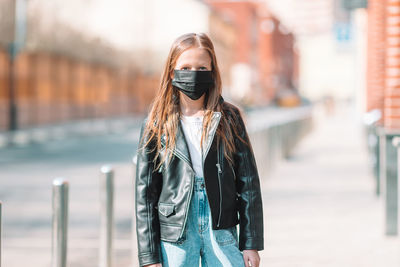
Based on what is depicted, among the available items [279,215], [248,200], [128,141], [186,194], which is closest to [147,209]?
[186,194]

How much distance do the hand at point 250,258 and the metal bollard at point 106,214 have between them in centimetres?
217

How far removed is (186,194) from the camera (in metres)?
2.95

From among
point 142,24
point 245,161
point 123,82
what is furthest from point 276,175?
point 142,24

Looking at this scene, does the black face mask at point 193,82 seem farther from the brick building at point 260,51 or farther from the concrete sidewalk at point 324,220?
the brick building at point 260,51

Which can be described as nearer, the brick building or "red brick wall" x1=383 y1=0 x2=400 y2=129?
"red brick wall" x1=383 y1=0 x2=400 y2=129

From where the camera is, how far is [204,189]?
9.82ft

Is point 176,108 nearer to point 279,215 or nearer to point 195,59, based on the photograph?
point 195,59

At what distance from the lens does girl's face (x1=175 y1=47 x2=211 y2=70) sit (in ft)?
10.1

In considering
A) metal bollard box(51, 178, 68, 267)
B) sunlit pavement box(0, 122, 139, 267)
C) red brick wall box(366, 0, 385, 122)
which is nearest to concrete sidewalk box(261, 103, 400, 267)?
sunlit pavement box(0, 122, 139, 267)

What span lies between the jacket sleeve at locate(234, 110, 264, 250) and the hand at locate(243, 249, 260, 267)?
20 mm

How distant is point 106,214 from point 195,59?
2.31 m

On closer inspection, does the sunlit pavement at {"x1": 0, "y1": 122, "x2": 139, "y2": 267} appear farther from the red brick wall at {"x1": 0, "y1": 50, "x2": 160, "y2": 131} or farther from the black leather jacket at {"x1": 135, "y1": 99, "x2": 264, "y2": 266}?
the red brick wall at {"x1": 0, "y1": 50, "x2": 160, "y2": 131}

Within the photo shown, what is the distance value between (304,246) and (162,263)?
14.4ft

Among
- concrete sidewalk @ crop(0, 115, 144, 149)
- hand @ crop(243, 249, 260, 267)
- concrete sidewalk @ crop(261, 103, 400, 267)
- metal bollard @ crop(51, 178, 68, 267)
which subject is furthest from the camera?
concrete sidewalk @ crop(0, 115, 144, 149)
